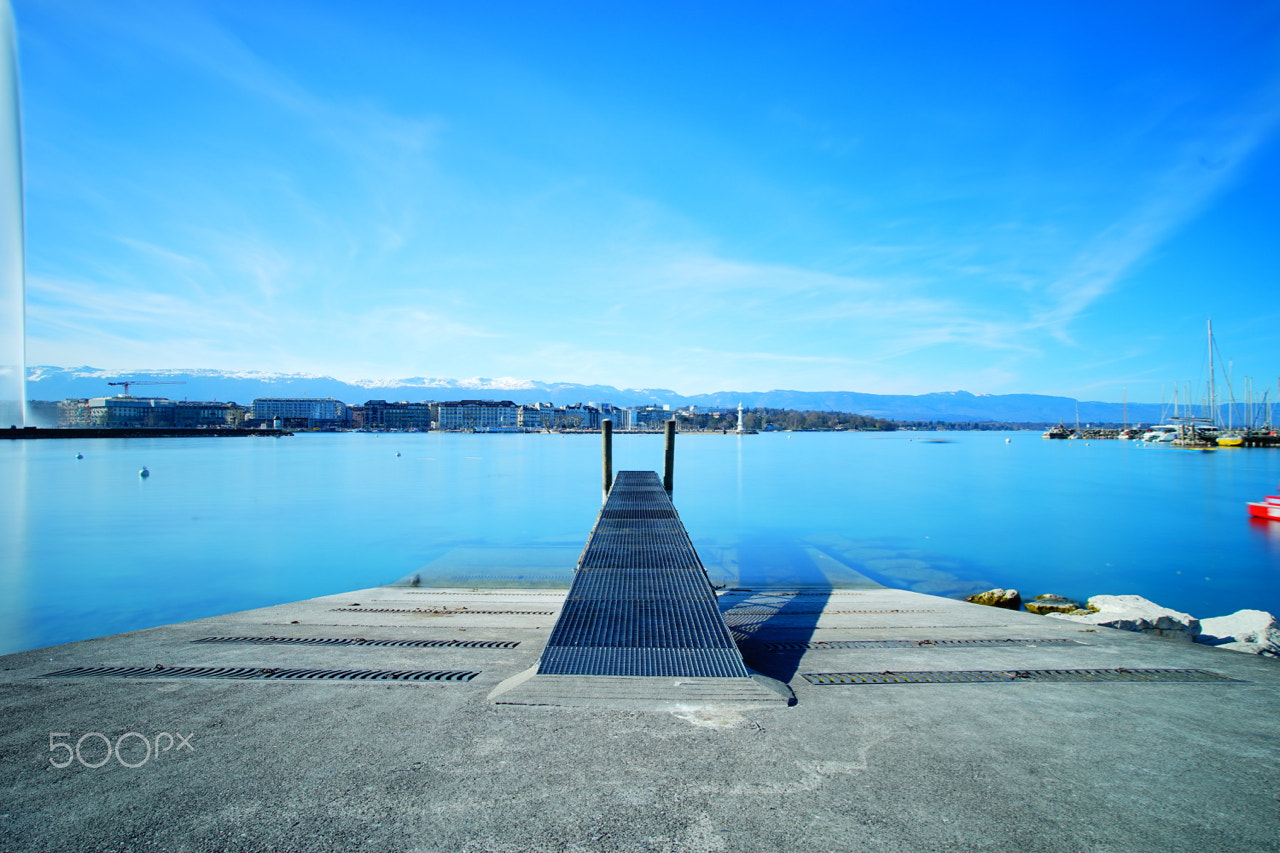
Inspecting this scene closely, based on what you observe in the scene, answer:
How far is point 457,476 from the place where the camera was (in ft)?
157

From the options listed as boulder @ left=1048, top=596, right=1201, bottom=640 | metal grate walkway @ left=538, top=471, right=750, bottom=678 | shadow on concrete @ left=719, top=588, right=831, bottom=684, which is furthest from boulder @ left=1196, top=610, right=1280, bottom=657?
metal grate walkway @ left=538, top=471, right=750, bottom=678

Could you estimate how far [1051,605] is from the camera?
520 inches

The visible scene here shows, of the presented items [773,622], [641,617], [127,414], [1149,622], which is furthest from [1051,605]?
[127,414]

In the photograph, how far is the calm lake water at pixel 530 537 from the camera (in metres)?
15.9

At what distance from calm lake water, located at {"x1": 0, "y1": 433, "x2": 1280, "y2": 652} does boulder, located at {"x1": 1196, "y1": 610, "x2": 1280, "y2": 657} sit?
553 cm

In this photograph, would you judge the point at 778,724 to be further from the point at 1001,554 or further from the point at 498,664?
the point at 1001,554

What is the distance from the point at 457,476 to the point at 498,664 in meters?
43.2

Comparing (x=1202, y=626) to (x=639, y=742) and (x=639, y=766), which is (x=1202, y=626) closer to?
(x=639, y=742)

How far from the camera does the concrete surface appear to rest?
3363 millimetres

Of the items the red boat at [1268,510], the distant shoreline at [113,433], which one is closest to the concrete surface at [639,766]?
the red boat at [1268,510]

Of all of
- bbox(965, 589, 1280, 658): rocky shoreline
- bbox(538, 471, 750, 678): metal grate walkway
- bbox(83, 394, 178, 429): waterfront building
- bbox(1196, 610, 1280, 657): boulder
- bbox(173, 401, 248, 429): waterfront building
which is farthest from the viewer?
bbox(173, 401, 248, 429): waterfront building

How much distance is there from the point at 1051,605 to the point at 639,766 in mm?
12327

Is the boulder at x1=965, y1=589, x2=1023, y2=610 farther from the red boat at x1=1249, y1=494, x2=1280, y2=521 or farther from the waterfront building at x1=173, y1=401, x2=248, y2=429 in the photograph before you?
the waterfront building at x1=173, y1=401, x2=248, y2=429

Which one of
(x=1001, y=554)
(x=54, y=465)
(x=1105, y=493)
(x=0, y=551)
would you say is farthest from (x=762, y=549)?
(x=54, y=465)
